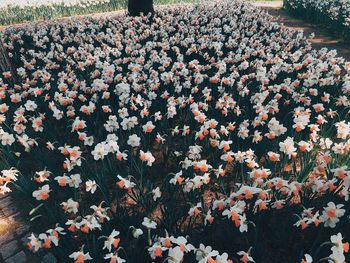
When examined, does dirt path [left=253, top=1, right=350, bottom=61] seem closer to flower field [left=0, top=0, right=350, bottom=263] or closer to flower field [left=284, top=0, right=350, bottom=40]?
flower field [left=284, top=0, right=350, bottom=40]

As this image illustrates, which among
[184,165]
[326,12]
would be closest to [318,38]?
[326,12]

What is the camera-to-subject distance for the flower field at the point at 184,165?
2.64 metres

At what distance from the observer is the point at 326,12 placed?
1186 centimetres

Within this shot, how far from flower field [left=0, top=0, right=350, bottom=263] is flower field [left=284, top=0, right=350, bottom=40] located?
14.4 feet

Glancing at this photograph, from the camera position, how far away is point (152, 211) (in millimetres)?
3211

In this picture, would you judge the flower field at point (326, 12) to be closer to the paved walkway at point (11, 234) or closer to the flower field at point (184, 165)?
the flower field at point (184, 165)

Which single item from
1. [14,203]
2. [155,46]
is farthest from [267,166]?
[155,46]

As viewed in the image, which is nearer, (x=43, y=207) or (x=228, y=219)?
(x=228, y=219)

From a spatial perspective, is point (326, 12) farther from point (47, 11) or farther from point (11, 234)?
point (11, 234)

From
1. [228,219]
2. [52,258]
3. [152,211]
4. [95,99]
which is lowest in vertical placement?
[52,258]

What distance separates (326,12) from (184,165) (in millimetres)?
11256

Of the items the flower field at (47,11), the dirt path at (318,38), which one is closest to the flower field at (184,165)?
the dirt path at (318,38)

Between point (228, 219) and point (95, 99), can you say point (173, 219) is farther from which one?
point (95, 99)

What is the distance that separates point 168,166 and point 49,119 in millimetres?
2043
